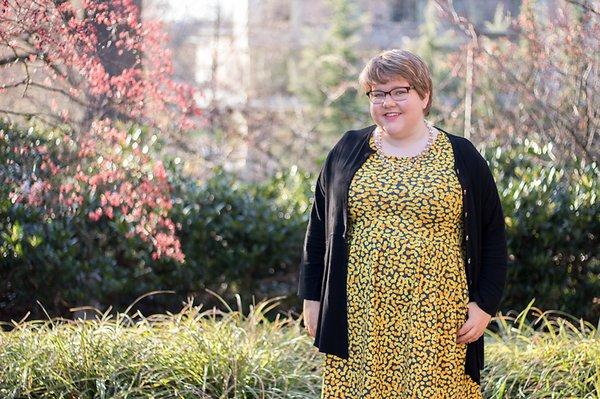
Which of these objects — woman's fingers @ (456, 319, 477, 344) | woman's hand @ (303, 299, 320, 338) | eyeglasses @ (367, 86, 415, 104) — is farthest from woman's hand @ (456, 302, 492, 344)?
eyeglasses @ (367, 86, 415, 104)

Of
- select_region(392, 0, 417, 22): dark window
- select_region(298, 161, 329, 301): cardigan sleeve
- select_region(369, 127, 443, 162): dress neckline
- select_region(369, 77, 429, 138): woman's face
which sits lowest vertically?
select_region(298, 161, 329, 301): cardigan sleeve

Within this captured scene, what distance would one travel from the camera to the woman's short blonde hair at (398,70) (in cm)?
332

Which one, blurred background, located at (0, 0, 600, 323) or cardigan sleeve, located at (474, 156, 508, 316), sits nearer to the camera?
cardigan sleeve, located at (474, 156, 508, 316)

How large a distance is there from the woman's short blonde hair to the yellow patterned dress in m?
0.24

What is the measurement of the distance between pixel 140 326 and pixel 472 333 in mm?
1962

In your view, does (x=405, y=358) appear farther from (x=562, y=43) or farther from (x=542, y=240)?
(x=562, y=43)

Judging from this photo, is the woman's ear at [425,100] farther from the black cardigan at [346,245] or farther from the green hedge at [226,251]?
the green hedge at [226,251]

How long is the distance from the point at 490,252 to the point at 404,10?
19531 millimetres

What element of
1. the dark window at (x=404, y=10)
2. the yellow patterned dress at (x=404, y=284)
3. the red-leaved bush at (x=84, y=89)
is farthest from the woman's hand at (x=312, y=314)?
the dark window at (x=404, y=10)

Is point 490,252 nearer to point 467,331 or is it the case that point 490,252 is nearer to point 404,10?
point 467,331

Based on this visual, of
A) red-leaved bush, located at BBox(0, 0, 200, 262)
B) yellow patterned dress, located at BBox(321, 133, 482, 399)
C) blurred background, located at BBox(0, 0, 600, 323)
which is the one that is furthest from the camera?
blurred background, located at BBox(0, 0, 600, 323)

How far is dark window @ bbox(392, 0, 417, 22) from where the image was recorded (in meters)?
22.2

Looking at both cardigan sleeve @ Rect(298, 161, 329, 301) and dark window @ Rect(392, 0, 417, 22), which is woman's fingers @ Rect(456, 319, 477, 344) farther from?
dark window @ Rect(392, 0, 417, 22)

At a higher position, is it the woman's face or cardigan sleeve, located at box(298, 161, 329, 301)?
the woman's face
